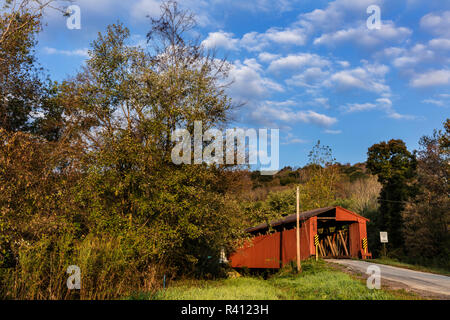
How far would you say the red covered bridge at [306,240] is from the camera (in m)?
20.7

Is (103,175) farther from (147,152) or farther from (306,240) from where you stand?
(306,240)

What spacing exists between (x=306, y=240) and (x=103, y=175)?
13.2 m

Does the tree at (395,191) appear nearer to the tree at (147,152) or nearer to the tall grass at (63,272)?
the tree at (147,152)

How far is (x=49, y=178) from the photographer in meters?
10.9

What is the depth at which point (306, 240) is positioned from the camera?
2058 cm

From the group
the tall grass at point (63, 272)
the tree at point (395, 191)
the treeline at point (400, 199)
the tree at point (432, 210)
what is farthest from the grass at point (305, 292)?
the tree at point (395, 191)

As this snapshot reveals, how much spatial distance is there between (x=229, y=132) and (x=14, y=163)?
8355mm

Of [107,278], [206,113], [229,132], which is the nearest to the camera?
[107,278]

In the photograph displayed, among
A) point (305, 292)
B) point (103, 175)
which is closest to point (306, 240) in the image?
point (305, 292)

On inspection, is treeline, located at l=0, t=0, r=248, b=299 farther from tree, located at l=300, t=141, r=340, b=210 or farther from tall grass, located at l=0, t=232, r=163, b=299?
tree, located at l=300, t=141, r=340, b=210

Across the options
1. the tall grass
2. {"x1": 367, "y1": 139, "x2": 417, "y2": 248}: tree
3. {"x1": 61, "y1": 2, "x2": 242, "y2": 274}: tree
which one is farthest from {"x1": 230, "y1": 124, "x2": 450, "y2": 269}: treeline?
the tall grass

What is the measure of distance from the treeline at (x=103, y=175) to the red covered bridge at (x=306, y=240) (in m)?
6.60
